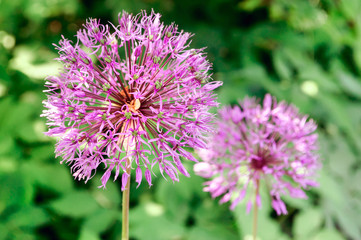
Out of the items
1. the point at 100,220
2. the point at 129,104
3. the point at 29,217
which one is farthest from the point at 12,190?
the point at 129,104

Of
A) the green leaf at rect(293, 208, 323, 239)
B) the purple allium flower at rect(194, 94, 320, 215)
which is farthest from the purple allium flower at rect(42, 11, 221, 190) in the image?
the green leaf at rect(293, 208, 323, 239)

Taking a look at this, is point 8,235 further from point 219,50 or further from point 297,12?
point 297,12

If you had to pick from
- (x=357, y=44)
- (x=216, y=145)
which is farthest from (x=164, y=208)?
(x=357, y=44)

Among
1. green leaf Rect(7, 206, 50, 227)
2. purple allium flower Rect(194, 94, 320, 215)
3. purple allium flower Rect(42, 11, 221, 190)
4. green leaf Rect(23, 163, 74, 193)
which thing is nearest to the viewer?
purple allium flower Rect(42, 11, 221, 190)

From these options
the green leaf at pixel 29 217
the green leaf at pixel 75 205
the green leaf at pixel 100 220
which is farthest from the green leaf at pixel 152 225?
the green leaf at pixel 29 217

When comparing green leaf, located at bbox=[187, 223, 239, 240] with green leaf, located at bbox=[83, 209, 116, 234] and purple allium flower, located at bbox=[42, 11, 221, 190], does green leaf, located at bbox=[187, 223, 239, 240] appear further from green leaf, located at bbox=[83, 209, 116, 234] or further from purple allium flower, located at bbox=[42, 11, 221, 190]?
purple allium flower, located at bbox=[42, 11, 221, 190]

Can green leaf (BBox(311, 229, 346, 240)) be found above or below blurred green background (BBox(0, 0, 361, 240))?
below
